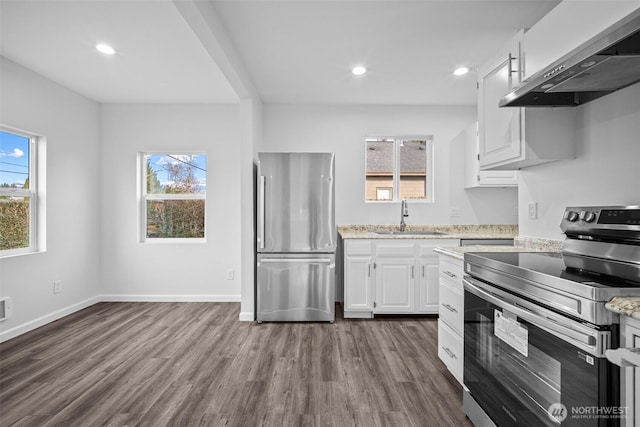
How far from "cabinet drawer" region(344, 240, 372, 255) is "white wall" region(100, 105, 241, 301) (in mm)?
1570

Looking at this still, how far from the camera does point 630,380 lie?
928 mm

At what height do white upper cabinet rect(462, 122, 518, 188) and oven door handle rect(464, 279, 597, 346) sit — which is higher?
white upper cabinet rect(462, 122, 518, 188)

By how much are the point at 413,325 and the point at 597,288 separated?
2582 millimetres

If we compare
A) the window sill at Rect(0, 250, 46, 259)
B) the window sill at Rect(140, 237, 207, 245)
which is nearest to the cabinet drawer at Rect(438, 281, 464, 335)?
the window sill at Rect(140, 237, 207, 245)

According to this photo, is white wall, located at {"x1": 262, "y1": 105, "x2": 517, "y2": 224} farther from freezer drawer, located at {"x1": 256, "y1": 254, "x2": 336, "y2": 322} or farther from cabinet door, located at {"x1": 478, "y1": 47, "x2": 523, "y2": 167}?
cabinet door, located at {"x1": 478, "y1": 47, "x2": 523, "y2": 167}

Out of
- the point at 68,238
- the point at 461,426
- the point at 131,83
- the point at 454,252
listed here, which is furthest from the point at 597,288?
the point at 68,238

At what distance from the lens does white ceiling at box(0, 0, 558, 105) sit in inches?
89.4

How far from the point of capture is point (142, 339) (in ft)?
9.91

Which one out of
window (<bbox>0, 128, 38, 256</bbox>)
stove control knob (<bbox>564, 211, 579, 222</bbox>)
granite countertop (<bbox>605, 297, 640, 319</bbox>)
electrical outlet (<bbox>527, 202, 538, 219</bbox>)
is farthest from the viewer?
window (<bbox>0, 128, 38, 256</bbox>)

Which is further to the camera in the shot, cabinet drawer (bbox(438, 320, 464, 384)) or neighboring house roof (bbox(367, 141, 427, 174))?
neighboring house roof (bbox(367, 141, 427, 174))

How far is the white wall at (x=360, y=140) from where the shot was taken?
14.1 feet

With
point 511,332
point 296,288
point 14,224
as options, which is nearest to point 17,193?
point 14,224

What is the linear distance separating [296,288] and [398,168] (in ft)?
6.86

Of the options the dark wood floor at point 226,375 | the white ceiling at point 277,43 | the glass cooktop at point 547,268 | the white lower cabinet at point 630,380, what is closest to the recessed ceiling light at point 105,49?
the white ceiling at point 277,43
